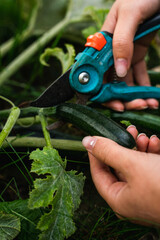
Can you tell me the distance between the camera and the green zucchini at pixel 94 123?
147 centimetres

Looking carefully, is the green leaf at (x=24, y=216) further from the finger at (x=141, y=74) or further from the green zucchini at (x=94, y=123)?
the finger at (x=141, y=74)

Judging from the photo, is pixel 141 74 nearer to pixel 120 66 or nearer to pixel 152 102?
pixel 152 102

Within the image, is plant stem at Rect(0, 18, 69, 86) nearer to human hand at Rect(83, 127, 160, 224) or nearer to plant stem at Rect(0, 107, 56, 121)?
plant stem at Rect(0, 107, 56, 121)

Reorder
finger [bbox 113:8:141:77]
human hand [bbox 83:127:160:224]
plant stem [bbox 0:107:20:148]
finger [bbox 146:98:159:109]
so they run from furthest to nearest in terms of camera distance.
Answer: finger [bbox 146:98:159:109] → finger [bbox 113:8:141:77] → plant stem [bbox 0:107:20:148] → human hand [bbox 83:127:160:224]

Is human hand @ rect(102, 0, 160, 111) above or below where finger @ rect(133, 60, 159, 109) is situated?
above

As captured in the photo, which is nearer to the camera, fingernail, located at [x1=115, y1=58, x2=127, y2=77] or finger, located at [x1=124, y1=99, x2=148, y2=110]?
fingernail, located at [x1=115, y1=58, x2=127, y2=77]

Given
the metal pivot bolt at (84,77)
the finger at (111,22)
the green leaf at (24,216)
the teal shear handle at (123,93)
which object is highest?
the finger at (111,22)

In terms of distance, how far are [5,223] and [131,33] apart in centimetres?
130

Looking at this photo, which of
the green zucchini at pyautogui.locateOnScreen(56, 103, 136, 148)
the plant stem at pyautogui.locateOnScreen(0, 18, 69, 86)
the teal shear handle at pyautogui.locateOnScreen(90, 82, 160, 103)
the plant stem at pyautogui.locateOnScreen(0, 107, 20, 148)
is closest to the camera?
the green zucchini at pyautogui.locateOnScreen(56, 103, 136, 148)

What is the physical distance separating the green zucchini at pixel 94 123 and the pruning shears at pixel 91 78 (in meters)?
0.09

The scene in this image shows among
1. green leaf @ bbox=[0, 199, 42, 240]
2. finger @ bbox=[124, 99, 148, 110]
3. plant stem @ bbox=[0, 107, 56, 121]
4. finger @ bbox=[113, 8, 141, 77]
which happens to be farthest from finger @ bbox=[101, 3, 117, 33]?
green leaf @ bbox=[0, 199, 42, 240]

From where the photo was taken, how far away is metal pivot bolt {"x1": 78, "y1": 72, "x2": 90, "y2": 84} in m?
1.74

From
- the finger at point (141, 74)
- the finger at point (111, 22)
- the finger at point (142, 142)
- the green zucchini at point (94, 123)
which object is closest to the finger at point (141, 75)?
the finger at point (141, 74)

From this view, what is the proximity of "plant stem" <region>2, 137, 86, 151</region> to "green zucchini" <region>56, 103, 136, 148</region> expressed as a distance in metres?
0.18
